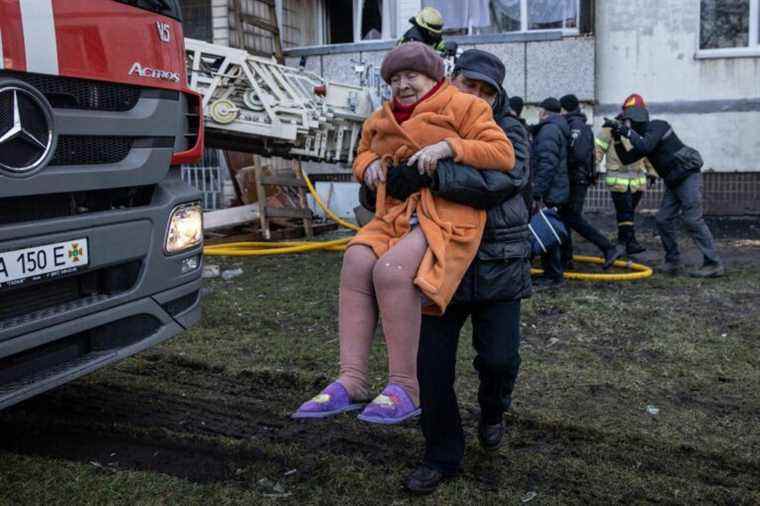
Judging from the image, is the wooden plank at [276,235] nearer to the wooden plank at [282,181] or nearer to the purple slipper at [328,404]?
the wooden plank at [282,181]

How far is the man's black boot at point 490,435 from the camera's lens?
3.69m

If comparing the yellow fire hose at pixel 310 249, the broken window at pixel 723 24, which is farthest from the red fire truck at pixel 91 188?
the broken window at pixel 723 24

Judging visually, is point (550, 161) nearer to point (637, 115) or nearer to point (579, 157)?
point (579, 157)

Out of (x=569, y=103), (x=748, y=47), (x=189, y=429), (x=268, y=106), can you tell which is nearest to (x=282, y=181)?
(x=268, y=106)

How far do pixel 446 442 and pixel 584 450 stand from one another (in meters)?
0.83

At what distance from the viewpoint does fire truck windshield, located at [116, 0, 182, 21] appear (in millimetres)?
3812

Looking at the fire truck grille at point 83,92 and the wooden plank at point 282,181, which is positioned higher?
the fire truck grille at point 83,92

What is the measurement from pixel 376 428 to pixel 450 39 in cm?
984

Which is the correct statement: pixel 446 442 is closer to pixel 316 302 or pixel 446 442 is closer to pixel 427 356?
pixel 427 356

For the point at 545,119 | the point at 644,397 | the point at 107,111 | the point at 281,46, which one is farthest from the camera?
the point at 281,46

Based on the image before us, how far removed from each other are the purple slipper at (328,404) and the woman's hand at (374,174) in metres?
0.87

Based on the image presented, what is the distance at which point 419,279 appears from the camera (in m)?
3.14

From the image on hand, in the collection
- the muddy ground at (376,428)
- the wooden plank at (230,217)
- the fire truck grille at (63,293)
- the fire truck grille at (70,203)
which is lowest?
the muddy ground at (376,428)

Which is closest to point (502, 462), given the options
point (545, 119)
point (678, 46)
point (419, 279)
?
point (419, 279)
